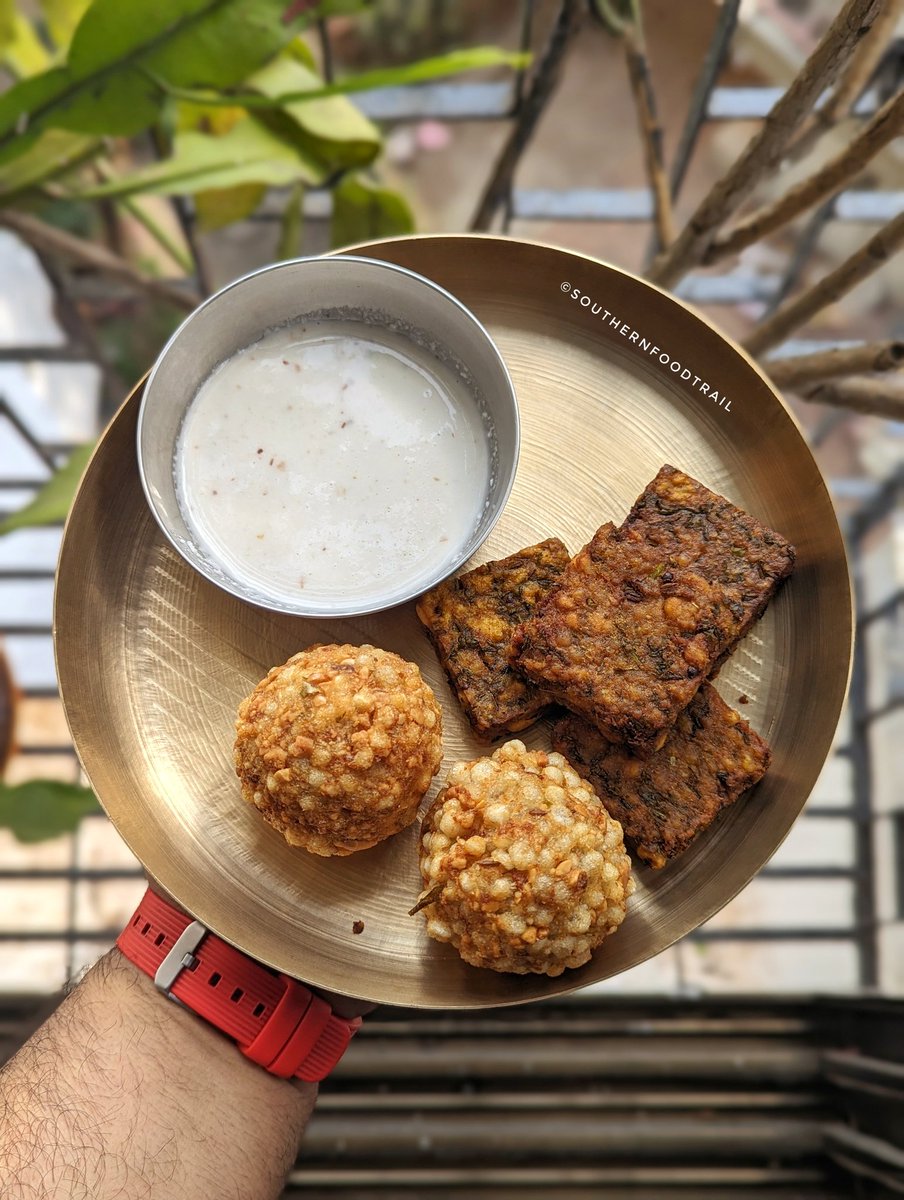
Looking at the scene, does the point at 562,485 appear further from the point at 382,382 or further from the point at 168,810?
the point at 168,810

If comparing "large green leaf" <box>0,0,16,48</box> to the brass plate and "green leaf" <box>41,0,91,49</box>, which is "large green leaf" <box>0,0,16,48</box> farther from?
the brass plate

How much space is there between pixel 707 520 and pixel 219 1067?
1.06m

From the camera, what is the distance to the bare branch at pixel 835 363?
4.27 feet

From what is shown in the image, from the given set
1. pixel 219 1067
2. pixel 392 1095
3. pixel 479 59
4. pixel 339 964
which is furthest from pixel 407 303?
pixel 392 1095

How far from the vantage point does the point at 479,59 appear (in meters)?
1.58

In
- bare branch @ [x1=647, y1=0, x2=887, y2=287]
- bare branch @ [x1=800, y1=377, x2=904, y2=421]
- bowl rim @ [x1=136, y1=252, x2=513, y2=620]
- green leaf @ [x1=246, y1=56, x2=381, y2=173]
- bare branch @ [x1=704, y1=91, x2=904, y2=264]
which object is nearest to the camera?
bare branch @ [x1=647, y1=0, x2=887, y2=287]

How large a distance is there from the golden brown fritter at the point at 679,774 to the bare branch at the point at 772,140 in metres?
0.68

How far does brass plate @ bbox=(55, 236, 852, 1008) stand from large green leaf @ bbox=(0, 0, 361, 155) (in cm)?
40

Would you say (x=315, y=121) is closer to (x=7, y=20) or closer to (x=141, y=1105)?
(x=7, y=20)

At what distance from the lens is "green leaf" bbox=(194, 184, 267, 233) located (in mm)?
1850

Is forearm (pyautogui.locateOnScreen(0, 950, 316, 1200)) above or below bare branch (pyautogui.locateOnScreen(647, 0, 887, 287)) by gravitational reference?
below

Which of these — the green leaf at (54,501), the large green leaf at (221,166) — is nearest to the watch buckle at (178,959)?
the green leaf at (54,501)

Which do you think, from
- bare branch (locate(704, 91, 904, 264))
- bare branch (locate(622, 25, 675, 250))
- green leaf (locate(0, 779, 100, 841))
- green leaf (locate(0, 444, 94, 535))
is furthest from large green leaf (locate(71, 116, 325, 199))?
green leaf (locate(0, 779, 100, 841))

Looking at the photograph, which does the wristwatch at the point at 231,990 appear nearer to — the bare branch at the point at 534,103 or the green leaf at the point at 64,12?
the bare branch at the point at 534,103
